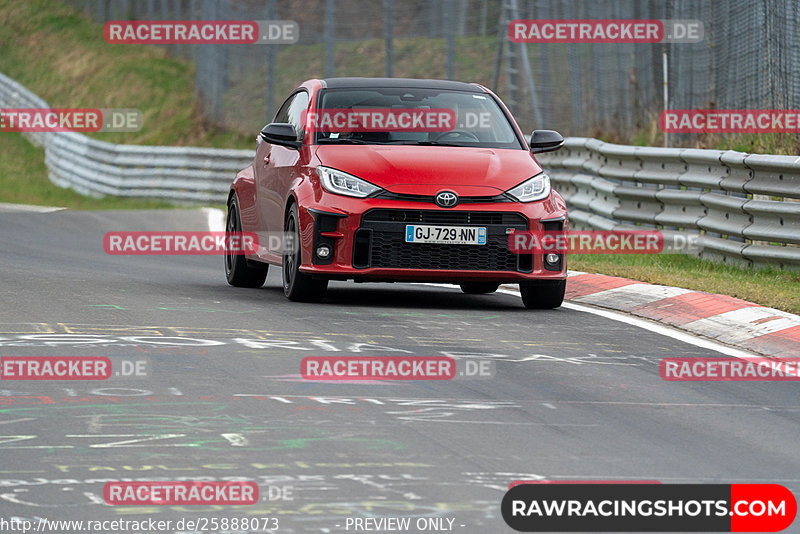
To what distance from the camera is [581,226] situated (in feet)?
62.7

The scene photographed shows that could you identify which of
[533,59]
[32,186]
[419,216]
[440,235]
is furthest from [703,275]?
[32,186]

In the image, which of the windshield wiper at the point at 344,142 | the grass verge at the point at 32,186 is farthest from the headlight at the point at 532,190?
the grass verge at the point at 32,186

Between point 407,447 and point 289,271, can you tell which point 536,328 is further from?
point 407,447

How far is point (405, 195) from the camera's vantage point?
36.9 ft

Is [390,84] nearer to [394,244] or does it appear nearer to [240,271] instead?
[394,244]

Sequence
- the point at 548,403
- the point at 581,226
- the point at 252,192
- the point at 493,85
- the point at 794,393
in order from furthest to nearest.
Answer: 1. the point at 493,85
2. the point at 581,226
3. the point at 252,192
4. the point at 794,393
5. the point at 548,403

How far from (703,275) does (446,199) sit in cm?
322

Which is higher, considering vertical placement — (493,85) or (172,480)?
(493,85)

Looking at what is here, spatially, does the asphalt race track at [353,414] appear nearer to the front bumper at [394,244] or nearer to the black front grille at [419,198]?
the front bumper at [394,244]

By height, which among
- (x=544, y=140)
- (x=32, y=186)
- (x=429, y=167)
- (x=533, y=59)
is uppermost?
(x=533, y=59)

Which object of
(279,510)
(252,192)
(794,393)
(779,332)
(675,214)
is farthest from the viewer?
(675,214)

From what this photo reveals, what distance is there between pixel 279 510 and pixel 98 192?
28315 millimetres

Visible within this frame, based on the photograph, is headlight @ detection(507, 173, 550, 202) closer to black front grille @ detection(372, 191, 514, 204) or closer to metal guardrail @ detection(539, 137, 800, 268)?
black front grille @ detection(372, 191, 514, 204)

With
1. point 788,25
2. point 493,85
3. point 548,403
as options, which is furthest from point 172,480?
point 493,85
